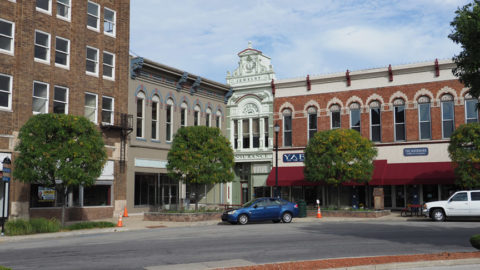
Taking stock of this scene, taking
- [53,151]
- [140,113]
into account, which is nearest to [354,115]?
[140,113]

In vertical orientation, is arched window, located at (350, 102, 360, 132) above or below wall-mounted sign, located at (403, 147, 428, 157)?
above

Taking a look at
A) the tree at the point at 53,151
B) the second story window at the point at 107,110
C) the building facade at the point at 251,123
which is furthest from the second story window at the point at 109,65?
the building facade at the point at 251,123

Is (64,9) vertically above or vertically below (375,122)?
above

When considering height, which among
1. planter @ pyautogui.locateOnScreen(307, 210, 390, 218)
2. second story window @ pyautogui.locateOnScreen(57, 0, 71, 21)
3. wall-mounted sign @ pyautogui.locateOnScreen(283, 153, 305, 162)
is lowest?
planter @ pyautogui.locateOnScreen(307, 210, 390, 218)

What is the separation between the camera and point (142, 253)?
13562 mm

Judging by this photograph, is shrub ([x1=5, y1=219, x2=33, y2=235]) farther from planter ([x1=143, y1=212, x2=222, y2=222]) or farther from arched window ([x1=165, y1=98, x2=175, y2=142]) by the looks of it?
arched window ([x1=165, y1=98, x2=175, y2=142])

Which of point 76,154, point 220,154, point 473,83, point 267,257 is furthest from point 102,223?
point 473,83

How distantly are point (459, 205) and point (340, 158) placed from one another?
7.39 meters

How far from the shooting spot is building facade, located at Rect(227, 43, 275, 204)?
39.7m

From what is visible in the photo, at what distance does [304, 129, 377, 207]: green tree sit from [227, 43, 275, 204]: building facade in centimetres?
855

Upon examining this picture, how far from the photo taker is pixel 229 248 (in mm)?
14336

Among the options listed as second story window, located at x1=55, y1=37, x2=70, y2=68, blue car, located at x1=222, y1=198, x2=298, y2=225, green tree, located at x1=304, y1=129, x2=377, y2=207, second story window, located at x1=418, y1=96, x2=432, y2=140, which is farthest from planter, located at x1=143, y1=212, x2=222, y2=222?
second story window, located at x1=418, y1=96, x2=432, y2=140

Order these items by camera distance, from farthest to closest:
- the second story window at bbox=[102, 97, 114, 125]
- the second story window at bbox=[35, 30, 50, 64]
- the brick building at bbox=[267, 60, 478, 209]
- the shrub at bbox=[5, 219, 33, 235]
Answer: the brick building at bbox=[267, 60, 478, 209]
the second story window at bbox=[102, 97, 114, 125]
the second story window at bbox=[35, 30, 50, 64]
the shrub at bbox=[5, 219, 33, 235]

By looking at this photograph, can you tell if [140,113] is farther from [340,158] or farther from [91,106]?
[340,158]
